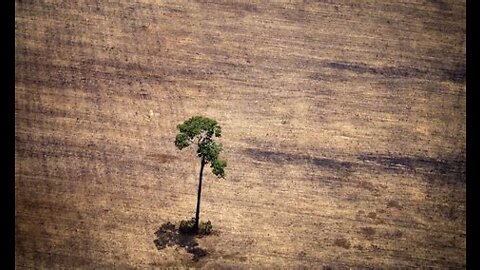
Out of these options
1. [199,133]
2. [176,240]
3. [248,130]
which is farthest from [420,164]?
[176,240]

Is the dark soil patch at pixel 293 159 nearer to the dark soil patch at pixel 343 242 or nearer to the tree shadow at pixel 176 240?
the dark soil patch at pixel 343 242

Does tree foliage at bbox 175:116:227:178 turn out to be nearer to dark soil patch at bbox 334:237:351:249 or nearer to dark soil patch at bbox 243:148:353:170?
dark soil patch at bbox 243:148:353:170

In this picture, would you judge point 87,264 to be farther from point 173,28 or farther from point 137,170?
point 173,28

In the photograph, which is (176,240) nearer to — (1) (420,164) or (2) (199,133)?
(2) (199,133)

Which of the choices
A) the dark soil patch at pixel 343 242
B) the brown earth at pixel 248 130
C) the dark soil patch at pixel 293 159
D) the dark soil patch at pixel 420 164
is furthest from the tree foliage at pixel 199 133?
the dark soil patch at pixel 420 164

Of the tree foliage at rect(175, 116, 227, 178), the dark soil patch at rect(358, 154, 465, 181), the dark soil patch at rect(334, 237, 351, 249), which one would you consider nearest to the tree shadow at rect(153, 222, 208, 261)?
the tree foliage at rect(175, 116, 227, 178)

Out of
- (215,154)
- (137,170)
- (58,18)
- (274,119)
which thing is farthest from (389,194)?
(58,18)
